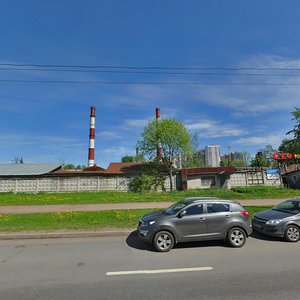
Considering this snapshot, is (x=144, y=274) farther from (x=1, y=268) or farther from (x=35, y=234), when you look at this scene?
(x=35, y=234)

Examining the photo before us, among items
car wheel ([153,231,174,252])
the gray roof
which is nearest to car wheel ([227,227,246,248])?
car wheel ([153,231,174,252])

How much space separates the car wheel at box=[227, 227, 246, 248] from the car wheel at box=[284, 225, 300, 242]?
1.73 metres

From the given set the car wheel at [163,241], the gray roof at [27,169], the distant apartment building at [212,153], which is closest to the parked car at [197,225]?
the car wheel at [163,241]

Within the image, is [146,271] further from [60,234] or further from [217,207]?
[60,234]

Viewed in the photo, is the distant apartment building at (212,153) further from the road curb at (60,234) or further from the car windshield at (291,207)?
the road curb at (60,234)

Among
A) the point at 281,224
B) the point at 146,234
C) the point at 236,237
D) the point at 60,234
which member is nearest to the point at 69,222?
the point at 60,234

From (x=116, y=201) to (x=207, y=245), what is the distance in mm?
11509

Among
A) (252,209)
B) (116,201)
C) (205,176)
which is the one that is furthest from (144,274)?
(205,176)

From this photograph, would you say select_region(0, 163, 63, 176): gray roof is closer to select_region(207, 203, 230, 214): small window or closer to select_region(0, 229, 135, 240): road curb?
select_region(0, 229, 135, 240): road curb

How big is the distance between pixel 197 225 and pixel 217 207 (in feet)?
3.18

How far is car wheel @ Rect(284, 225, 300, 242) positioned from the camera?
28.9 feet

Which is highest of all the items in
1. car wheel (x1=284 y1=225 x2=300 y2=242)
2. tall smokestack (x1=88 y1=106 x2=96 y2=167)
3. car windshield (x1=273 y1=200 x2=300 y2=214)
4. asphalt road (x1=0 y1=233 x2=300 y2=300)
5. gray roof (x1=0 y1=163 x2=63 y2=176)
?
tall smokestack (x1=88 y1=106 x2=96 y2=167)

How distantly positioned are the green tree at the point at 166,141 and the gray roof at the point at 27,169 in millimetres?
12987

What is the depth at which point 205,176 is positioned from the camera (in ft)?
105
